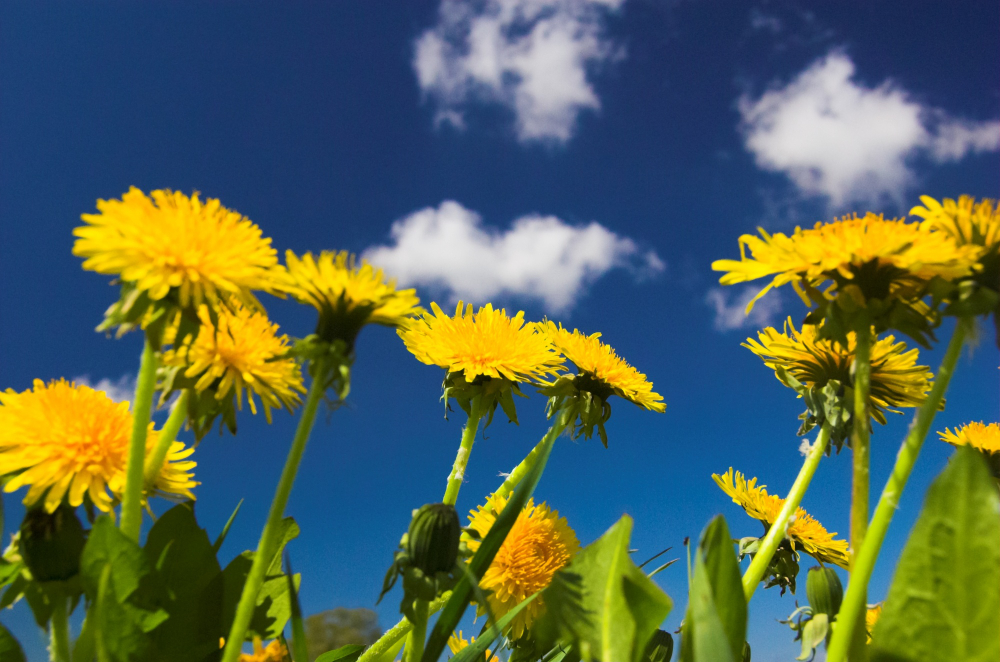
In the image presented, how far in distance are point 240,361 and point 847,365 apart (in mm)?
1190

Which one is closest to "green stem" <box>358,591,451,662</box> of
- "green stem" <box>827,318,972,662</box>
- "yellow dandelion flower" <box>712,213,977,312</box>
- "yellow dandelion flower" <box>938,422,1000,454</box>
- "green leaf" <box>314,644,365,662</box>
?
"green leaf" <box>314,644,365,662</box>

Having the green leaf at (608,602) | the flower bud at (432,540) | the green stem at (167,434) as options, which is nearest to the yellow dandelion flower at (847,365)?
the green leaf at (608,602)

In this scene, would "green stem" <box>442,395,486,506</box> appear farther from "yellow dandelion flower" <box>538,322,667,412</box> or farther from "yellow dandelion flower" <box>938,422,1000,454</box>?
"yellow dandelion flower" <box>938,422,1000,454</box>

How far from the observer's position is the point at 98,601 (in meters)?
0.87

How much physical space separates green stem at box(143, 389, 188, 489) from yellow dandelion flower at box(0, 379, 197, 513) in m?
0.05

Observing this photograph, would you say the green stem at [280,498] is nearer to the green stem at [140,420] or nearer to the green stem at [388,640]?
the green stem at [140,420]

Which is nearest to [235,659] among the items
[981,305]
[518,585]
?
[518,585]

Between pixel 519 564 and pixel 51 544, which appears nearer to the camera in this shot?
pixel 51 544

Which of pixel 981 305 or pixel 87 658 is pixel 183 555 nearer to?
pixel 87 658

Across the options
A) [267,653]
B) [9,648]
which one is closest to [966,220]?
[9,648]

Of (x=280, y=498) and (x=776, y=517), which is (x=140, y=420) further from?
(x=776, y=517)

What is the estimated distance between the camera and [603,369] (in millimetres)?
1647

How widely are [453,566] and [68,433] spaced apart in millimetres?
656

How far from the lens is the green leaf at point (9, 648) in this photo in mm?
1074
